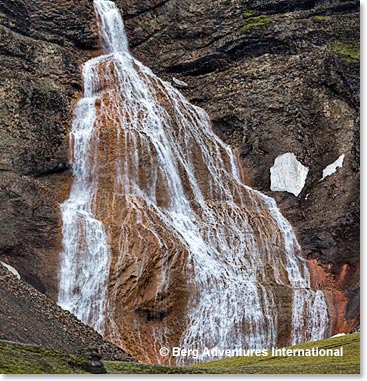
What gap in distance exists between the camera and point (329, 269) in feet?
127

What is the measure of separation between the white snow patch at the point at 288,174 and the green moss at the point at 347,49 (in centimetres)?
819

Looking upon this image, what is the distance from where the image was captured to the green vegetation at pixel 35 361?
19859 millimetres

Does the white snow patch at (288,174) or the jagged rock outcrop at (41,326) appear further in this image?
the white snow patch at (288,174)

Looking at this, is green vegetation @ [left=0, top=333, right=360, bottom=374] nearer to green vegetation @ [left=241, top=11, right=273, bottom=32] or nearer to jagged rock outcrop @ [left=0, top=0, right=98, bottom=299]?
jagged rock outcrop @ [left=0, top=0, right=98, bottom=299]

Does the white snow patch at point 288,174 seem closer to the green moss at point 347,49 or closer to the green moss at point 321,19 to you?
the green moss at point 347,49

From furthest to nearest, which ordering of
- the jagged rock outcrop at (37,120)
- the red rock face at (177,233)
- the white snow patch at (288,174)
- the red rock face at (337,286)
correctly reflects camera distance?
the white snow patch at (288,174) → the jagged rock outcrop at (37,120) → the red rock face at (337,286) → the red rock face at (177,233)

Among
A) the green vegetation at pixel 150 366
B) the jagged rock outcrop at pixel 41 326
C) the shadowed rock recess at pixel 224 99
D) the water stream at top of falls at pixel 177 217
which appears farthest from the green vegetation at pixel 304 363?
the shadowed rock recess at pixel 224 99

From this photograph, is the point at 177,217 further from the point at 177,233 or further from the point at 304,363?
the point at 304,363

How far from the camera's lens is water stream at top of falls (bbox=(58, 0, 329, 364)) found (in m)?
33.3

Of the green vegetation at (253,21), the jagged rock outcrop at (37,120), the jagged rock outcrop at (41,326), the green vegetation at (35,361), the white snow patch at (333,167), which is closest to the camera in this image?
the green vegetation at (35,361)

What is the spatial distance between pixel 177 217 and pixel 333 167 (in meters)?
10.3

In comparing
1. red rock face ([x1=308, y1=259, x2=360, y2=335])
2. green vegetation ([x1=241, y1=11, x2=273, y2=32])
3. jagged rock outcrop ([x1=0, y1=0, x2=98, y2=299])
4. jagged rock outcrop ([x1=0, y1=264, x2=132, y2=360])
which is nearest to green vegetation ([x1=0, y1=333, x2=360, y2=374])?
jagged rock outcrop ([x1=0, y1=264, x2=132, y2=360])

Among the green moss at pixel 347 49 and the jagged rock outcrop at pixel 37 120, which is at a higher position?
the green moss at pixel 347 49

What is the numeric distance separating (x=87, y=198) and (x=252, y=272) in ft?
29.1
